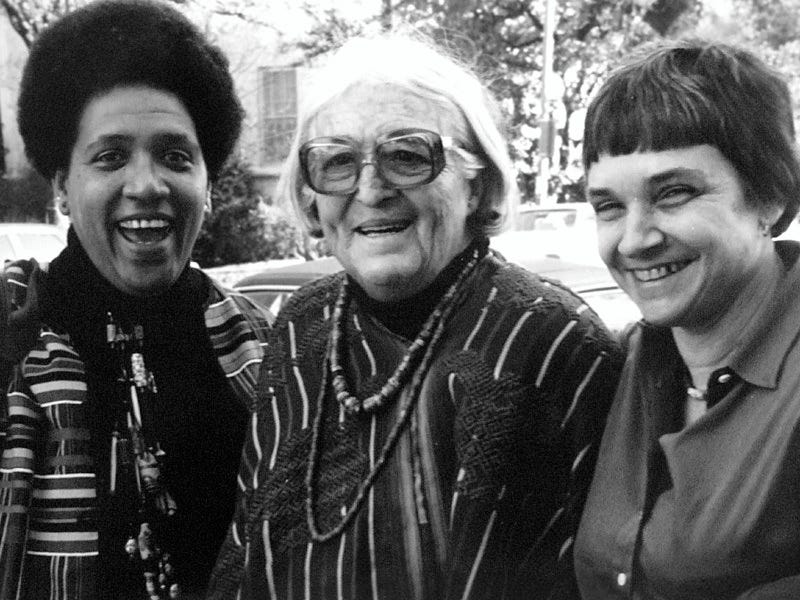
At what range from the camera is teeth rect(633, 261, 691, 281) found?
178cm

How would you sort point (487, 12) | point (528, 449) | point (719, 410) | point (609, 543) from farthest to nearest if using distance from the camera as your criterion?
point (487, 12), point (528, 449), point (609, 543), point (719, 410)

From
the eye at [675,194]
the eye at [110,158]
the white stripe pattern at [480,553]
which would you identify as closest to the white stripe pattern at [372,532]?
the white stripe pattern at [480,553]

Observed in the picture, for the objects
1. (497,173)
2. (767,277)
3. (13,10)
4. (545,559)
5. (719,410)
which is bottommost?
(545,559)

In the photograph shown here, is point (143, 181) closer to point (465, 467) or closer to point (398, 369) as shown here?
point (398, 369)

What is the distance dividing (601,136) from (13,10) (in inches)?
472

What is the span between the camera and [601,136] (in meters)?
1.83

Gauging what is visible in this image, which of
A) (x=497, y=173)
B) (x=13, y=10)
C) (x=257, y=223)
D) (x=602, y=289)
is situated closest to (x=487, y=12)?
(x=257, y=223)

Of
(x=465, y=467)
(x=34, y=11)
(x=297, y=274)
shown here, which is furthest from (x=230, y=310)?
(x=34, y=11)

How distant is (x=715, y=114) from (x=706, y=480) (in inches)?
23.9

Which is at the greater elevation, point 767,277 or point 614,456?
point 767,277

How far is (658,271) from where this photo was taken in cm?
180

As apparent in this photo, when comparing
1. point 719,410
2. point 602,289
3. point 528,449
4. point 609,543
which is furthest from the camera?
point 602,289

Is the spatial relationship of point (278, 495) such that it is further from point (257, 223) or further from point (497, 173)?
point (257, 223)

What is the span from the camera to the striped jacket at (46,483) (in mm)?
2184
